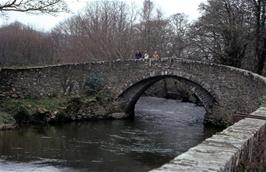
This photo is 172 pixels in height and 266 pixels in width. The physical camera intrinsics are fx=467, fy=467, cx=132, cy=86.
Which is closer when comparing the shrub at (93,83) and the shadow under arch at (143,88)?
the shadow under arch at (143,88)

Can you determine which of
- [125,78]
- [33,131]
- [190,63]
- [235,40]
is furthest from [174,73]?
[33,131]

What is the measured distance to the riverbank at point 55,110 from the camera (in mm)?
17531

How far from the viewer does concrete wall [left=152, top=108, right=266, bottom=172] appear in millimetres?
2941

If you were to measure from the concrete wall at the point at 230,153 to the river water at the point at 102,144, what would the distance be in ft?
20.5

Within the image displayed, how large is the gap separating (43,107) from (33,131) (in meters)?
2.34

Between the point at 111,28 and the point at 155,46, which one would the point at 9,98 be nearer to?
the point at 111,28

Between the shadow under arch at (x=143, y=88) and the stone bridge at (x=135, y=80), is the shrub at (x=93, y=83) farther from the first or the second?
the shadow under arch at (x=143, y=88)

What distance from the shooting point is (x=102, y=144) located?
14344 millimetres

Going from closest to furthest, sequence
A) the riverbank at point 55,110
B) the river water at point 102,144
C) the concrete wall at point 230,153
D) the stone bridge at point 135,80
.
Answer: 1. the concrete wall at point 230,153
2. the river water at point 102,144
3. the riverbank at point 55,110
4. the stone bridge at point 135,80

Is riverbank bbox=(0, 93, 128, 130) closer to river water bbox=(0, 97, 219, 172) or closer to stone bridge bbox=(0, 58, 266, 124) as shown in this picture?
stone bridge bbox=(0, 58, 266, 124)

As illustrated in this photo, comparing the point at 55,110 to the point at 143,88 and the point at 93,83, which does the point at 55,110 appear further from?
the point at 143,88

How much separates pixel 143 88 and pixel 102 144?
7.71 m

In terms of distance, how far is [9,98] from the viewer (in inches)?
751

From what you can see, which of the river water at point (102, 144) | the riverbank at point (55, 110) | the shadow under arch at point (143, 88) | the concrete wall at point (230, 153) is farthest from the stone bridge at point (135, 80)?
the concrete wall at point (230, 153)
